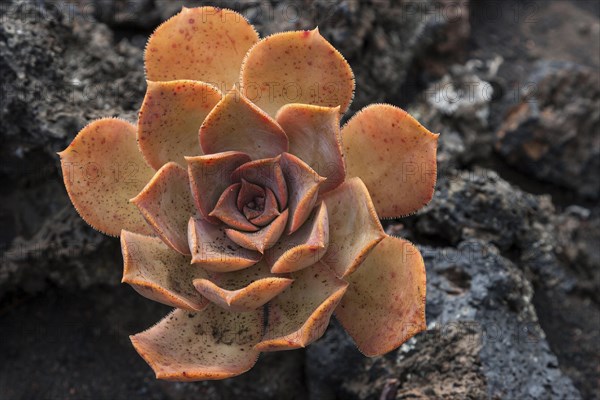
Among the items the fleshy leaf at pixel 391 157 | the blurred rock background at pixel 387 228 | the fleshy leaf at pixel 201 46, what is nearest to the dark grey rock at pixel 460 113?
the blurred rock background at pixel 387 228

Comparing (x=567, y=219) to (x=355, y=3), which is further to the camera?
(x=567, y=219)

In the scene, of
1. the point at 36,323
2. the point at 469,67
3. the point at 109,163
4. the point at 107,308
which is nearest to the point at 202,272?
the point at 109,163

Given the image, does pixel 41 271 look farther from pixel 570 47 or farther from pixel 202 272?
pixel 570 47

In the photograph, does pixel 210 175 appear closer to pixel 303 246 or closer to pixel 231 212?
pixel 231 212

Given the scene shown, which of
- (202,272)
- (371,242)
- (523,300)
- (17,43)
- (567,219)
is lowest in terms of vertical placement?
(567,219)

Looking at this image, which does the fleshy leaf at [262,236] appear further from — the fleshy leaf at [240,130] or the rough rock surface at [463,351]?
the rough rock surface at [463,351]

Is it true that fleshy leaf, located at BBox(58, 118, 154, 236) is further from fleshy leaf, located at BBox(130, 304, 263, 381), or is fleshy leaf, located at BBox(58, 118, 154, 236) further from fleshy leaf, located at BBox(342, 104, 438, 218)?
fleshy leaf, located at BBox(342, 104, 438, 218)

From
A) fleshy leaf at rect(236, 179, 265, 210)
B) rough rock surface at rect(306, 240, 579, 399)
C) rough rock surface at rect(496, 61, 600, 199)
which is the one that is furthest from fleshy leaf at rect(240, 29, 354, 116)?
rough rock surface at rect(496, 61, 600, 199)
